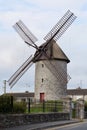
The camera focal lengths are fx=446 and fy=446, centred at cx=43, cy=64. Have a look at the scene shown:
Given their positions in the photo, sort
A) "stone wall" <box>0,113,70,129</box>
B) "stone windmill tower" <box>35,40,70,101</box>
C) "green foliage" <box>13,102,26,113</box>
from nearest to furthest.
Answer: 1. "stone wall" <box>0,113,70,129</box>
2. "green foliage" <box>13,102,26,113</box>
3. "stone windmill tower" <box>35,40,70,101</box>

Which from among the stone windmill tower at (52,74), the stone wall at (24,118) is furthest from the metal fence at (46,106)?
the stone windmill tower at (52,74)

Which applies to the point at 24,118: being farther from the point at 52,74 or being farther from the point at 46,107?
the point at 52,74

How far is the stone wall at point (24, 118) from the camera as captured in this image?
1079 inches

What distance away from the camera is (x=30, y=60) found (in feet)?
191

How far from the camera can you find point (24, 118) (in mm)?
31047

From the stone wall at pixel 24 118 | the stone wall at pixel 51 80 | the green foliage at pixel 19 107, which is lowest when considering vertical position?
the stone wall at pixel 24 118

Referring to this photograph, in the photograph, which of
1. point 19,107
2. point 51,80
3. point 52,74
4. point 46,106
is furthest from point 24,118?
point 51,80

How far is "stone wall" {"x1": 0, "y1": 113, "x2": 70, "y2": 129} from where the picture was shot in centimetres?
2741

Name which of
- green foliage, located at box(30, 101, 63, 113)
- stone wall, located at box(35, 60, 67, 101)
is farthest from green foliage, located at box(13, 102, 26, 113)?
stone wall, located at box(35, 60, 67, 101)


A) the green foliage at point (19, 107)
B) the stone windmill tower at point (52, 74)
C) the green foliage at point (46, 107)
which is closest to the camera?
the green foliage at point (19, 107)

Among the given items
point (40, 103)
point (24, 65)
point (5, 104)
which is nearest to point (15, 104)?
point (5, 104)

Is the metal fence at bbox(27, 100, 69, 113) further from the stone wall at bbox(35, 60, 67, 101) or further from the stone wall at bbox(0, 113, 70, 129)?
the stone wall at bbox(35, 60, 67, 101)

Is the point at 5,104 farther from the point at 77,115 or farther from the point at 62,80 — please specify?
the point at 62,80

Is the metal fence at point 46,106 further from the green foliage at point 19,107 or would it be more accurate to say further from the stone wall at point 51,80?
the stone wall at point 51,80
